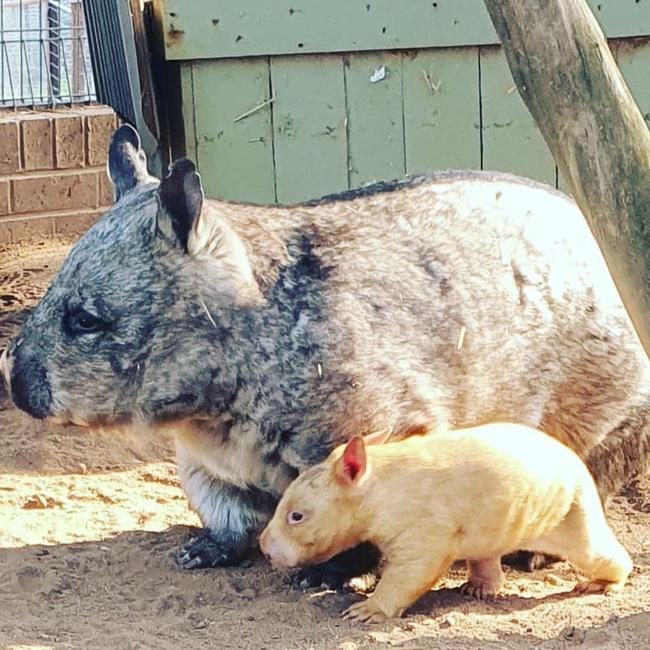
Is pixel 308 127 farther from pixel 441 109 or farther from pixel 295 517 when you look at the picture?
pixel 295 517

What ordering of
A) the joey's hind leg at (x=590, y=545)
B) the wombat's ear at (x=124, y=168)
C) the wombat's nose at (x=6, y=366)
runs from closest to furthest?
the joey's hind leg at (x=590, y=545)
the wombat's nose at (x=6, y=366)
the wombat's ear at (x=124, y=168)

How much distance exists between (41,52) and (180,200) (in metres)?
4.98

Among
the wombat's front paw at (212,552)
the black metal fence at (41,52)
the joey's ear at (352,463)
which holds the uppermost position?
the black metal fence at (41,52)

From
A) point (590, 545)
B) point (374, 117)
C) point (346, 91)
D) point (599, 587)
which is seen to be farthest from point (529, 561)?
point (346, 91)

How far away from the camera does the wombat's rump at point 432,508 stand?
459 centimetres

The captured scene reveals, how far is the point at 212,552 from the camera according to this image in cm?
545

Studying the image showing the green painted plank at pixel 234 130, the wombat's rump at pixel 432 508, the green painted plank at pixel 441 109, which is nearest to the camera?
the wombat's rump at pixel 432 508

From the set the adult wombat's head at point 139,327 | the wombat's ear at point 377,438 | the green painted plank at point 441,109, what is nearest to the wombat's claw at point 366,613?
the wombat's ear at point 377,438

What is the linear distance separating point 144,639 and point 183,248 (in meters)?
1.36

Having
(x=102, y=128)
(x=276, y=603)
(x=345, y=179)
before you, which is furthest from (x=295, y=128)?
(x=276, y=603)

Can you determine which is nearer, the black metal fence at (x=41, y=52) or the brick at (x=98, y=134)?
the black metal fence at (x=41, y=52)

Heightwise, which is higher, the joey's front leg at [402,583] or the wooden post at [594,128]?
the wooden post at [594,128]

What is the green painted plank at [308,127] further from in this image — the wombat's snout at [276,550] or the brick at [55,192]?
the wombat's snout at [276,550]

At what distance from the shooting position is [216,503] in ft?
18.2
